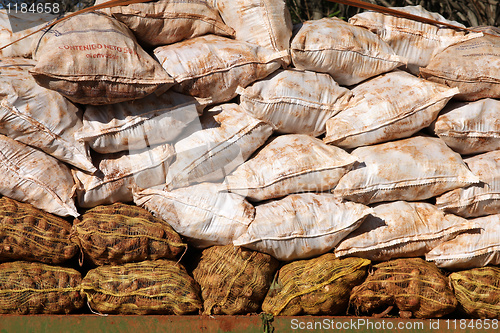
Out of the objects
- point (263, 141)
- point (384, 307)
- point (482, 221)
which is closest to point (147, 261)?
point (263, 141)

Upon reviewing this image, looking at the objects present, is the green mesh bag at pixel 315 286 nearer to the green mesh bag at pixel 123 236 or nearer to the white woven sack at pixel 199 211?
the white woven sack at pixel 199 211

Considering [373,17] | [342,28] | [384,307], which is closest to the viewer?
[384,307]

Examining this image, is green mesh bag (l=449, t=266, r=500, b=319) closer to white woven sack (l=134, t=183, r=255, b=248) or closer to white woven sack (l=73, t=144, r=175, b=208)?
white woven sack (l=134, t=183, r=255, b=248)

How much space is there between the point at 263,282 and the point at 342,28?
1.63m

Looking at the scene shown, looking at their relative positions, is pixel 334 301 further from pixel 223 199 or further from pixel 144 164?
pixel 144 164

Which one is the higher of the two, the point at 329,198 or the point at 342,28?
the point at 342,28

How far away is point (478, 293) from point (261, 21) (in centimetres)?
204

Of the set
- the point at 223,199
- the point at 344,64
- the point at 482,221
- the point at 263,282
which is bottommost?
the point at 263,282

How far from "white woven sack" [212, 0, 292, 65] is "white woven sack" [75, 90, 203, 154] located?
56cm

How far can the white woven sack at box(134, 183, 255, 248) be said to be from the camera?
251 cm

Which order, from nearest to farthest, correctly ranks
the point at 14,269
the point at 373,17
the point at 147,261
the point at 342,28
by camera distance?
the point at 14,269
the point at 147,261
the point at 342,28
the point at 373,17

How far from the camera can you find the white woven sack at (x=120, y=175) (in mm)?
2457

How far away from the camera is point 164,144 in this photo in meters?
2.58

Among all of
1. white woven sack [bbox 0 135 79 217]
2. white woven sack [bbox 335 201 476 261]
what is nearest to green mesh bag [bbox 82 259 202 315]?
white woven sack [bbox 0 135 79 217]
